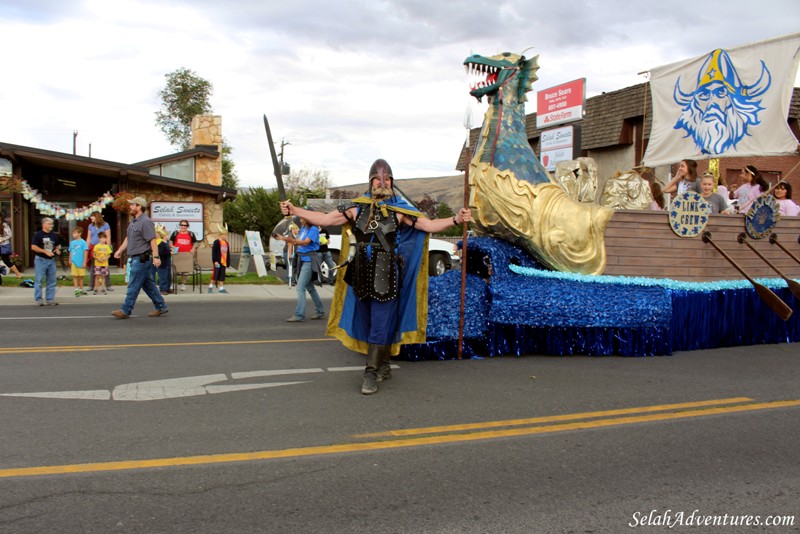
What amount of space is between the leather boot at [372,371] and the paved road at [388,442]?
114 mm

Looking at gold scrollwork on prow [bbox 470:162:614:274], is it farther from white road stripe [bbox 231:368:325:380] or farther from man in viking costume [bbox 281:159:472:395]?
white road stripe [bbox 231:368:325:380]

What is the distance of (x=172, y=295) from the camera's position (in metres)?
13.6

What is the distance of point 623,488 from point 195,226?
18.7m

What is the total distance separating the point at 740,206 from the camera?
331 inches

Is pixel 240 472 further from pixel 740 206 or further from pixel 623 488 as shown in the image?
pixel 740 206

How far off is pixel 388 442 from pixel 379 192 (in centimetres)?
222

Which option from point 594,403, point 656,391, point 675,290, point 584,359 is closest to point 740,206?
point 675,290

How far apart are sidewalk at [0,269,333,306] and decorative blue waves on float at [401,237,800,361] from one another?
292 inches

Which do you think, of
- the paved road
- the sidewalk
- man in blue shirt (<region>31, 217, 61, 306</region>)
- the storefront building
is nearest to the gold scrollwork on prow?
the paved road

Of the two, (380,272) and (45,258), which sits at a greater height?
(380,272)

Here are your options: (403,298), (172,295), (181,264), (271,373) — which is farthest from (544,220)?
(181,264)

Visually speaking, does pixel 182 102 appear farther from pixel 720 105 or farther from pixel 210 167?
pixel 720 105

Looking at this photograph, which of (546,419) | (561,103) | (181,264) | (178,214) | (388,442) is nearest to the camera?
(388,442)

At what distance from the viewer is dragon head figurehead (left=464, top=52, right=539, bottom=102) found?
7.53 m
